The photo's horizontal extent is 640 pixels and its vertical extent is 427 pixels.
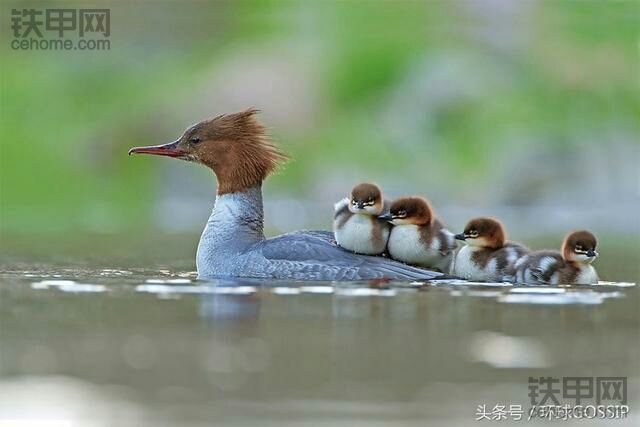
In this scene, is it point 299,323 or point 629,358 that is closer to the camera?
point 629,358

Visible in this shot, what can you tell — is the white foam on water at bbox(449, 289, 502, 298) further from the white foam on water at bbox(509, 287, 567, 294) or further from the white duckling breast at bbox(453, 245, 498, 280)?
the white duckling breast at bbox(453, 245, 498, 280)

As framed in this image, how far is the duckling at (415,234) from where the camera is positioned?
8891 mm

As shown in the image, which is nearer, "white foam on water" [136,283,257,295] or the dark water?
the dark water

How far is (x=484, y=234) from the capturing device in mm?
8984

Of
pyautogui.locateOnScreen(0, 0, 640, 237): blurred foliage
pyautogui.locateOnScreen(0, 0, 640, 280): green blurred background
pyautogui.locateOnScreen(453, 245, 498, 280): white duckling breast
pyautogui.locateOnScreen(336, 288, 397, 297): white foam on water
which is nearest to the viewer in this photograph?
pyautogui.locateOnScreen(336, 288, 397, 297): white foam on water

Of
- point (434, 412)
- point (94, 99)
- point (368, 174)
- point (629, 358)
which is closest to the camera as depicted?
point (434, 412)

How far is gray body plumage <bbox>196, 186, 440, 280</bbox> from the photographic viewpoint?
345 inches

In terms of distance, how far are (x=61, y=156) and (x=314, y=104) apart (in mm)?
4035

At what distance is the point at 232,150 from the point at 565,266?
94.0 inches

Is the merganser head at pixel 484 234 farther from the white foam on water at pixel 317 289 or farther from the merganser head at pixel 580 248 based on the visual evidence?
the white foam on water at pixel 317 289

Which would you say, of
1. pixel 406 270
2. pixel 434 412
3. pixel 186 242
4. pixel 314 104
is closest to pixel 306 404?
pixel 434 412

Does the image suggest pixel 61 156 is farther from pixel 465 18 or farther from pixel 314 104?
pixel 465 18

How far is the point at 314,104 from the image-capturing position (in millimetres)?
21625

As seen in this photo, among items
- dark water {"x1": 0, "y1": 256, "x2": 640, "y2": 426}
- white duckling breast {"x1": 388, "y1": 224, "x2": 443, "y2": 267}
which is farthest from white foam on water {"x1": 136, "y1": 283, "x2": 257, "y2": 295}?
white duckling breast {"x1": 388, "y1": 224, "x2": 443, "y2": 267}
